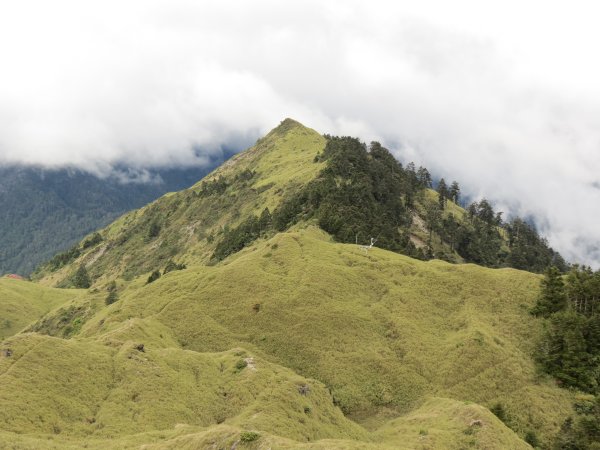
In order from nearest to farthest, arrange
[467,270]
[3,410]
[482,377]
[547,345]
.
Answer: [3,410] → [482,377] → [547,345] → [467,270]

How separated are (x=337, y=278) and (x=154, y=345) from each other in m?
37.6

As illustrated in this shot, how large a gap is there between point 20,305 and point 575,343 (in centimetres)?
17036

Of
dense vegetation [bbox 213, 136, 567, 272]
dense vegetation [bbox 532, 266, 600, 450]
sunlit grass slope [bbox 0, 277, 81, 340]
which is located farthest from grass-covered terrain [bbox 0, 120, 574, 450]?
sunlit grass slope [bbox 0, 277, 81, 340]

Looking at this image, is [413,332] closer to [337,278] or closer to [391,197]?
[337,278]

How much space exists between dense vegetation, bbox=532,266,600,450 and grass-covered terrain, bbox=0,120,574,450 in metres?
2.40

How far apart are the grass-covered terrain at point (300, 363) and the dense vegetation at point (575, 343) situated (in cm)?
240

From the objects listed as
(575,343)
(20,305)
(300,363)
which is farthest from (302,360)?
(20,305)

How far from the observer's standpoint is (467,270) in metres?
105

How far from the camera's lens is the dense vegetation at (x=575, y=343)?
224ft

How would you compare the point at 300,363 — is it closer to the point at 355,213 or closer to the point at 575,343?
the point at 575,343

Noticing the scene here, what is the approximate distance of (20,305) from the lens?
182 metres

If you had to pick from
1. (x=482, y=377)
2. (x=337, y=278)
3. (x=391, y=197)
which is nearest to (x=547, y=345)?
(x=482, y=377)

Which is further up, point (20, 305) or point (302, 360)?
point (302, 360)

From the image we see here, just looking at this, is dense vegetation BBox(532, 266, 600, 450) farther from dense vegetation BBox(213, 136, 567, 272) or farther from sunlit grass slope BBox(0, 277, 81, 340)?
sunlit grass slope BBox(0, 277, 81, 340)
